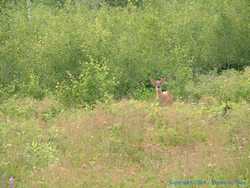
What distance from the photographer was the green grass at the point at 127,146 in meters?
7.76

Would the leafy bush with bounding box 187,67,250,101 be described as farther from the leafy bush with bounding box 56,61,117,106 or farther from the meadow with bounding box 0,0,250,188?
the leafy bush with bounding box 56,61,117,106

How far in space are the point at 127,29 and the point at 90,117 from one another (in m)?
7.97

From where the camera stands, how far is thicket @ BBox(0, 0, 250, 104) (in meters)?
17.3

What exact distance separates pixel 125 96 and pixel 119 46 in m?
1.80

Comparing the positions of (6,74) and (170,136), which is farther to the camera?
(6,74)

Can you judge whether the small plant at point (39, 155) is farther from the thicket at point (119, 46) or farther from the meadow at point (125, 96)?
the thicket at point (119, 46)

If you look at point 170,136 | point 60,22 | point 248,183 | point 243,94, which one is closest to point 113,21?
point 60,22

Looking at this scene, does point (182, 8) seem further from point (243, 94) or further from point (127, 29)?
point (243, 94)

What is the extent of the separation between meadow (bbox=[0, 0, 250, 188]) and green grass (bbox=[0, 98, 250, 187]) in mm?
26

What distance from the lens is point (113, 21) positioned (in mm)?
20109

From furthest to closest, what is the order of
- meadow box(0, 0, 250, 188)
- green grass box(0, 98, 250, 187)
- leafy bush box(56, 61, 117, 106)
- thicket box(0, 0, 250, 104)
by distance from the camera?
thicket box(0, 0, 250, 104) < leafy bush box(56, 61, 117, 106) < meadow box(0, 0, 250, 188) < green grass box(0, 98, 250, 187)

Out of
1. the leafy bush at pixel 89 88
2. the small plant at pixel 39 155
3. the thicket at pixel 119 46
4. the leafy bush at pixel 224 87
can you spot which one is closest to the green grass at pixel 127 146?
the small plant at pixel 39 155

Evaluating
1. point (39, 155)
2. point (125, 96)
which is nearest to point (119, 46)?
point (125, 96)

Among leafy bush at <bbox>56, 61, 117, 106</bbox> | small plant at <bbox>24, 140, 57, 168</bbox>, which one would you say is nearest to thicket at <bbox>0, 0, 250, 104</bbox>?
leafy bush at <bbox>56, 61, 117, 106</bbox>
